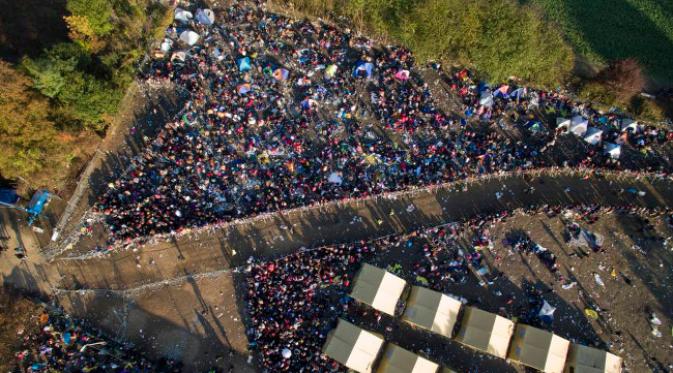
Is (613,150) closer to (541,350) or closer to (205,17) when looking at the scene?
(541,350)

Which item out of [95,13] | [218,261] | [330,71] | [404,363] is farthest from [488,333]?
[95,13]

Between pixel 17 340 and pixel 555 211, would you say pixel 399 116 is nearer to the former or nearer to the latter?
pixel 555 211

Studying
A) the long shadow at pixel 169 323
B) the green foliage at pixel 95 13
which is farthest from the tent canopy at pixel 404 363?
the green foliage at pixel 95 13

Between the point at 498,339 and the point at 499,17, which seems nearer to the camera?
the point at 498,339

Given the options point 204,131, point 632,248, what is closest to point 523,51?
point 632,248

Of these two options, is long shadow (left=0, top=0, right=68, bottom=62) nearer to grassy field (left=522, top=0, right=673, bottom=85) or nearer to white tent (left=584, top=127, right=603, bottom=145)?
grassy field (left=522, top=0, right=673, bottom=85)

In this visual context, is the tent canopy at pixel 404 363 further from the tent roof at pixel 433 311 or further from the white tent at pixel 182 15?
the white tent at pixel 182 15
